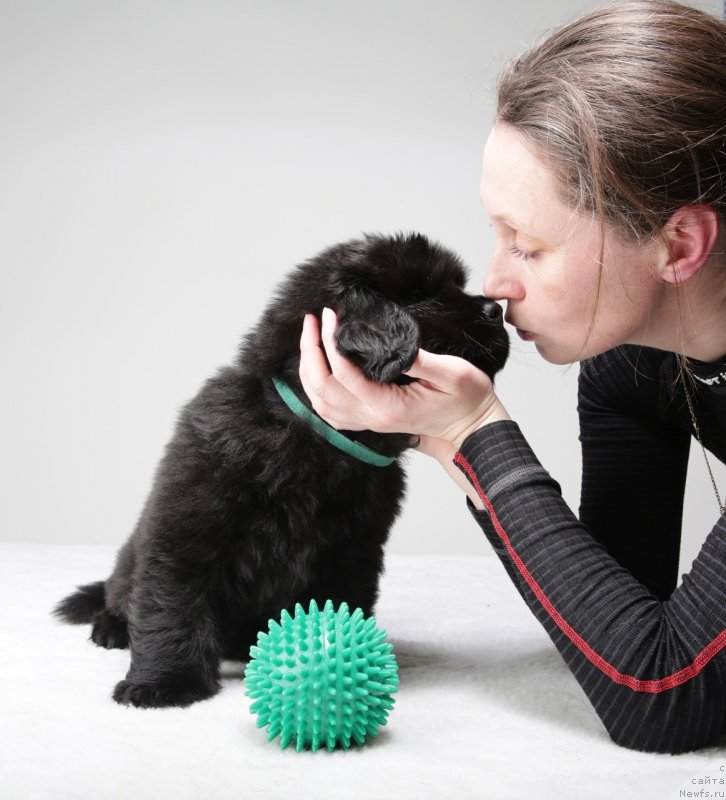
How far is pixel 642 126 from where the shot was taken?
Answer: 5.15 feet

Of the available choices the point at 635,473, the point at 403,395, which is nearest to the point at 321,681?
the point at 403,395

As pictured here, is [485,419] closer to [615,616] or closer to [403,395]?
[403,395]

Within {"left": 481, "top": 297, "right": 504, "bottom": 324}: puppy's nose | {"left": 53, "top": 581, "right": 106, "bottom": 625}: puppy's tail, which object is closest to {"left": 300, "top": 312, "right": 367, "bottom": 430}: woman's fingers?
{"left": 481, "top": 297, "right": 504, "bottom": 324}: puppy's nose

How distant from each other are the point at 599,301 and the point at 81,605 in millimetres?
1428

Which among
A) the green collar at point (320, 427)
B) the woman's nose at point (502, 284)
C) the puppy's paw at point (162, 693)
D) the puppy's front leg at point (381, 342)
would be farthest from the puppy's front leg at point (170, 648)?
the woman's nose at point (502, 284)

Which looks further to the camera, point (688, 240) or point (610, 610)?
point (688, 240)

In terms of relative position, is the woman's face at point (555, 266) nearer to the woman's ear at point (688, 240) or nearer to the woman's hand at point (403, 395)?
the woman's ear at point (688, 240)

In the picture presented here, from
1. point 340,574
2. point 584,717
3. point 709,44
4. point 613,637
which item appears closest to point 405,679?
point 340,574

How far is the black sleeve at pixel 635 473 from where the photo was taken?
7.10 ft

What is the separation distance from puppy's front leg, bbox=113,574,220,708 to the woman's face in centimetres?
81

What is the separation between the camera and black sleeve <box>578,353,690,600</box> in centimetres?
216

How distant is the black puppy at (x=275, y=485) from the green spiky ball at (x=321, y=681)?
290mm

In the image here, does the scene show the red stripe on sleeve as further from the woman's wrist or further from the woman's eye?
the woman's eye

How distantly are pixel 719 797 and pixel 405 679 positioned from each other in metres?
0.71
